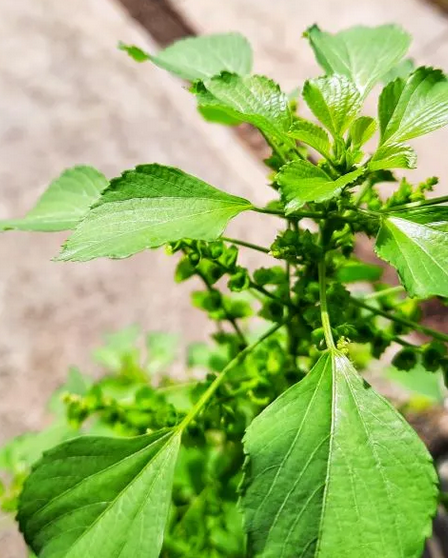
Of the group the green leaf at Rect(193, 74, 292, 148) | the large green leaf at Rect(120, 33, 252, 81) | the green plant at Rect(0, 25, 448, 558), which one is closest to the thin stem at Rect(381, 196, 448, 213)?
the green plant at Rect(0, 25, 448, 558)

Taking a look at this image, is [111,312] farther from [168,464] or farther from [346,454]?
[346,454]

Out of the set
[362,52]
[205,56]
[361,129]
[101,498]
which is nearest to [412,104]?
[361,129]

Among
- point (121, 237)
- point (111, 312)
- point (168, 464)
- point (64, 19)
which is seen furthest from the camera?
point (64, 19)

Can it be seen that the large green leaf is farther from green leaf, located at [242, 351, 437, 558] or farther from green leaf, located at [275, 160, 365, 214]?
green leaf, located at [242, 351, 437, 558]

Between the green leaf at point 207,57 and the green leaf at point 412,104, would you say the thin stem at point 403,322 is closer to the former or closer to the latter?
the green leaf at point 412,104

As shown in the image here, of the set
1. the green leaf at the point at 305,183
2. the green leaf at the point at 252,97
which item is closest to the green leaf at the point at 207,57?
the green leaf at the point at 252,97

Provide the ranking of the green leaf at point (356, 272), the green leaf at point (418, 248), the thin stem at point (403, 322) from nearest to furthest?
the green leaf at point (418, 248) < the thin stem at point (403, 322) < the green leaf at point (356, 272)

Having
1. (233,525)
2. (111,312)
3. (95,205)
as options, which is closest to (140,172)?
(95,205)
